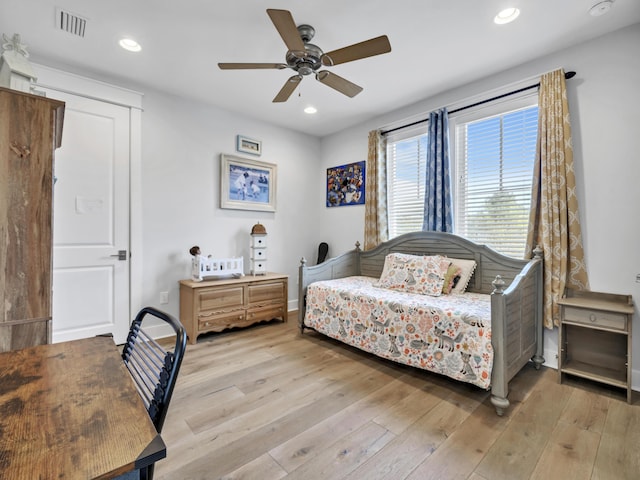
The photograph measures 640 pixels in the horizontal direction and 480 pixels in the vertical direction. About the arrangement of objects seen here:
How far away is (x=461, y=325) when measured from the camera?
6.97ft

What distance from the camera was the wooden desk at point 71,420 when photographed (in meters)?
0.57

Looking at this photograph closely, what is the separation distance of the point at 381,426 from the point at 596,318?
167 centimetres

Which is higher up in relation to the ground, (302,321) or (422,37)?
(422,37)

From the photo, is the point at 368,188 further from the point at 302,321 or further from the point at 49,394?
the point at 49,394

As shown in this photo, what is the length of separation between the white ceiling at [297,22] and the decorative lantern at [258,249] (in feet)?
5.05

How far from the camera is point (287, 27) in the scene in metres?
1.80

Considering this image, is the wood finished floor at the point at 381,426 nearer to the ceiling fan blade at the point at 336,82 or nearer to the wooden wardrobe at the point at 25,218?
the wooden wardrobe at the point at 25,218

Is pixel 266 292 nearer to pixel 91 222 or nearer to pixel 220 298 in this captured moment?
pixel 220 298

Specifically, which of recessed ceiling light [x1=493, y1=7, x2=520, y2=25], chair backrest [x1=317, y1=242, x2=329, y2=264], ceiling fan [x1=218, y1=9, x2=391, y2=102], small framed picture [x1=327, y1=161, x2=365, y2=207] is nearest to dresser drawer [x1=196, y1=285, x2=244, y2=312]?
chair backrest [x1=317, y1=242, x2=329, y2=264]

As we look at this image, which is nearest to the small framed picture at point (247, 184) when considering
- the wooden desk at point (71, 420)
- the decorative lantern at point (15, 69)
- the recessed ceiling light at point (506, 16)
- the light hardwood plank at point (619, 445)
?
the decorative lantern at point (15, 69)

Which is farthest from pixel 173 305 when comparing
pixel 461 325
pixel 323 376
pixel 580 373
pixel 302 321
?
pixel 580 373

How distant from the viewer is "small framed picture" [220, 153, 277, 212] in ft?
12.3

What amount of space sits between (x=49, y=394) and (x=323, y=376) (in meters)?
1.89

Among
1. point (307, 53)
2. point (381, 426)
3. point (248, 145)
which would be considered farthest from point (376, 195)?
point (381, 426)
